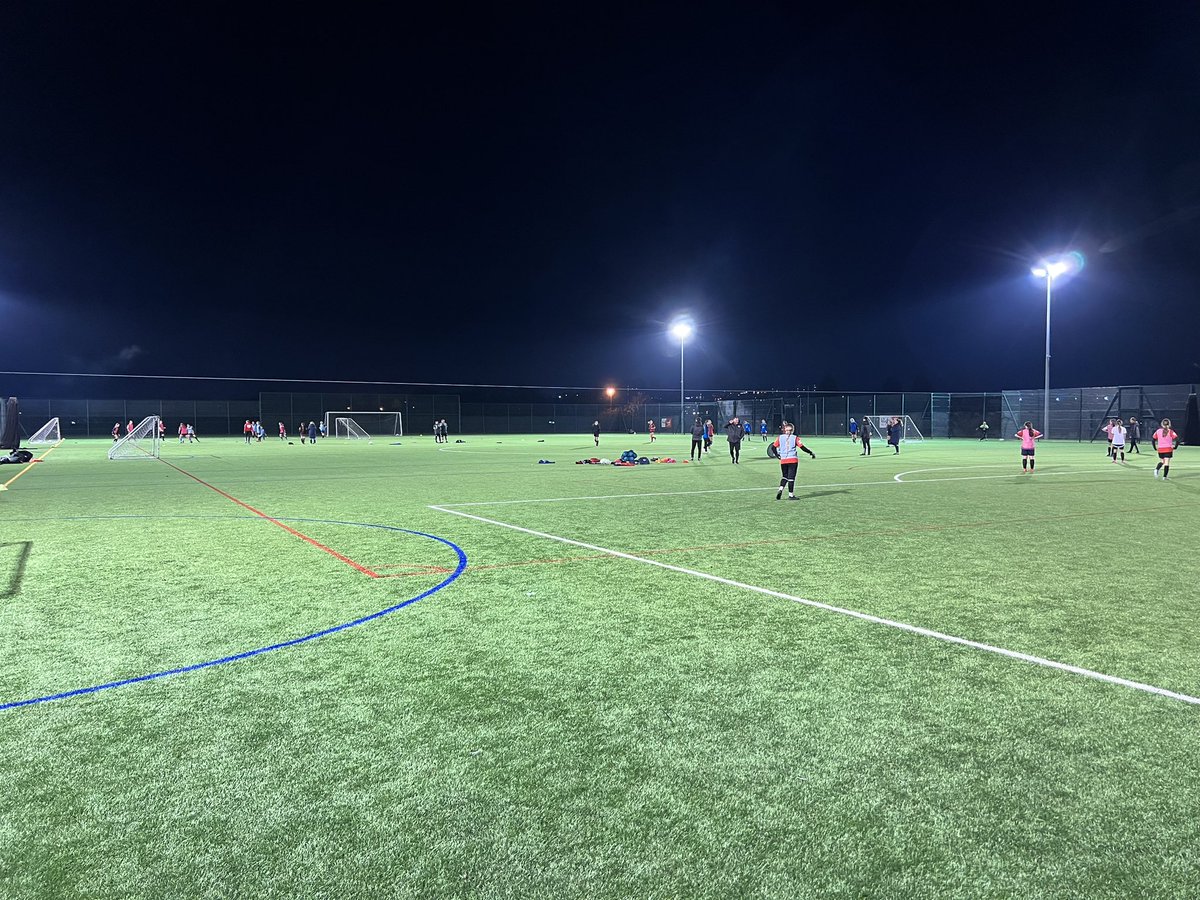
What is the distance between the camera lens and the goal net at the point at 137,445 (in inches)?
1350

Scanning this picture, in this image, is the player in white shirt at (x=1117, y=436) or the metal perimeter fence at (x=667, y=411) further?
the metal perimeter fence at (x=667, y=411)

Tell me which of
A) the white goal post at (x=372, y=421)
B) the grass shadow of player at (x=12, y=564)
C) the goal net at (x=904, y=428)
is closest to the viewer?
the grass shadow of player at (x=12, y=564)

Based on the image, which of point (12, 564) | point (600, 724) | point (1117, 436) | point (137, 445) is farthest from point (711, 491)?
point (137, 445)

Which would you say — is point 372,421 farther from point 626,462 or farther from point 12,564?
point 12,564

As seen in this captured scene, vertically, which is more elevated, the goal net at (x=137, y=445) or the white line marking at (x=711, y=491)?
the goal net at (x=137, y=445)

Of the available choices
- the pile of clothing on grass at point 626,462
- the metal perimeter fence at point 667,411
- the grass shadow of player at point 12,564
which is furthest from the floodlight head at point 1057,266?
the grass shadow of player at point 12,564

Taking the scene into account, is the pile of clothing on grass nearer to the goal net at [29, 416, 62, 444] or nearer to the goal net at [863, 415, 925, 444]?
the goal net at [863, 415, 925, 444]

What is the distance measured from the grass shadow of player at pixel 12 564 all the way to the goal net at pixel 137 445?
26.3 m

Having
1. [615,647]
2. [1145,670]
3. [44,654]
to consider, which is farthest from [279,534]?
[1145,670]

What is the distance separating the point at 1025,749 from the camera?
12.5ft

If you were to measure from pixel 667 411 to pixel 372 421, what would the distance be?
33631mm

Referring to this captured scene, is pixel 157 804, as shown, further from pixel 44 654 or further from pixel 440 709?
pixel 44 654

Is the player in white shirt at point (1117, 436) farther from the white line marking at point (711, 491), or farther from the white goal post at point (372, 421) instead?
the white goal post at point (372, 421)

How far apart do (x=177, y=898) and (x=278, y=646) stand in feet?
10.1
